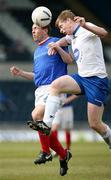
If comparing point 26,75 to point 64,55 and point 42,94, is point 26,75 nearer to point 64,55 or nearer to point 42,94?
point 42,94

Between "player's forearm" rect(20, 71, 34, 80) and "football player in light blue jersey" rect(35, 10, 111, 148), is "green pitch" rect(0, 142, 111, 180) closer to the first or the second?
"football player in light blue jersey" rect(35, 10, 111, 148)

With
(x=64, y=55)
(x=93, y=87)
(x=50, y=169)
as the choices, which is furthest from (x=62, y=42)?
(x=50, y=169)

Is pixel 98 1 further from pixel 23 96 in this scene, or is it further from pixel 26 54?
pixel 23 96

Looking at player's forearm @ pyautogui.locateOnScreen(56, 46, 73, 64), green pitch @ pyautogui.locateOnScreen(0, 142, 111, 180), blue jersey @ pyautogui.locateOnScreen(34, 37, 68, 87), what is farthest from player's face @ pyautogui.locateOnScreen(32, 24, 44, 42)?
green pitch @ pyautogui.locateOnScreen(0, 142, 111, 180)

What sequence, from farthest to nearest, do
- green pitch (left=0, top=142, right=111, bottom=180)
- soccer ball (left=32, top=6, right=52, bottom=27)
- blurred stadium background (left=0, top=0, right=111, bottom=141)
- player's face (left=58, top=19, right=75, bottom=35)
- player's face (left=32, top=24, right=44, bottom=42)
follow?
blurred stadium background (left=0, top=0, right=111, bottom=141) → player's face (left=32, top=24, right=44, bottom=42) → soccer ball (left=32, top=6, right=52, bottom=27) → green pitch (left=0, top=142, right=111, bottom=180) → player's face (left=58, top=19, right=75, bottom=35)

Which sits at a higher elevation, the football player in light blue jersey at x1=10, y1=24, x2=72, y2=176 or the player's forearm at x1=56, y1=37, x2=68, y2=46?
the player's forearm at x1=56, y1=37, x2=68, y2=46

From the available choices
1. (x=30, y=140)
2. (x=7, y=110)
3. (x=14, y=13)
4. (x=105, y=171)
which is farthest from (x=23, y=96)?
(x=105, y=171)

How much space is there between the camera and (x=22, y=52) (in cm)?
2986

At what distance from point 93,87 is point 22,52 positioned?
19523 mm

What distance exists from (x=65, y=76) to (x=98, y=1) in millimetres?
22662

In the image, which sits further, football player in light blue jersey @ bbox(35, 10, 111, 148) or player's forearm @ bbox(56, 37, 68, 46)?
player's forearm @ bbox(56, 37, 68, 46)

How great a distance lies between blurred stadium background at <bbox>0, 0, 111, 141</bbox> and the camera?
27047 millimetres

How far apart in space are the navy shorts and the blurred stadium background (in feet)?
47.8

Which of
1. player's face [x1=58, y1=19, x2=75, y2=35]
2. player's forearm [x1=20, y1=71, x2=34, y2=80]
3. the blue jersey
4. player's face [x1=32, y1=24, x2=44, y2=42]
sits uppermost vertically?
player's face [x1=58, y1=19, x2=75, y2=35]
